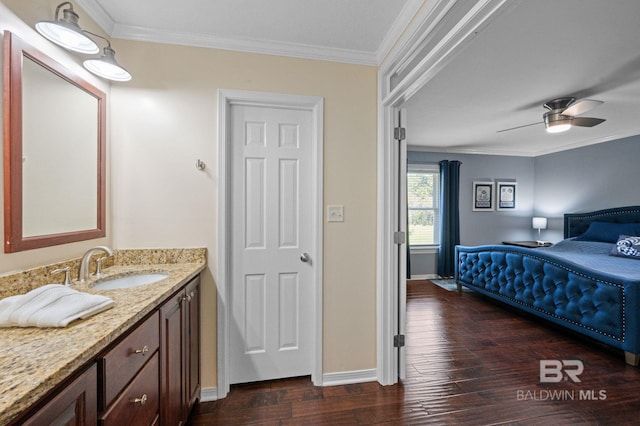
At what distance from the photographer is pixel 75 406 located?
0.75m

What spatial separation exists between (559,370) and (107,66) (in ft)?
12.7

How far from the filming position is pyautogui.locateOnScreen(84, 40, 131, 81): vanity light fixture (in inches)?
58.7

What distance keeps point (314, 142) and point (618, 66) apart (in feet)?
8.65

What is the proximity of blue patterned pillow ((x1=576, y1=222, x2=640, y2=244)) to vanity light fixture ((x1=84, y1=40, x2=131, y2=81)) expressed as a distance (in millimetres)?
6040

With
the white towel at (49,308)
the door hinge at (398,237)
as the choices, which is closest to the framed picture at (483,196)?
the door hinge at (398,237)

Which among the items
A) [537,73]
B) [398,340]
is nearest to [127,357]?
[398,340]

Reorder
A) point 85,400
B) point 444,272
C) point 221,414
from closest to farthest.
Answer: point 85,400 < point 221,414 < point 444,272

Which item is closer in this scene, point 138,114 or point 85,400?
point 85,400

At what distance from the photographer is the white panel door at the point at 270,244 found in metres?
2.04

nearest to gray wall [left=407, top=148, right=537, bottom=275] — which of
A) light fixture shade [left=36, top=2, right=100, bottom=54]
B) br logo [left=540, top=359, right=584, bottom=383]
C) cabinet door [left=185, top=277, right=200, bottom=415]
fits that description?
br logo [left=540, top=359, right=584, bottom=383]

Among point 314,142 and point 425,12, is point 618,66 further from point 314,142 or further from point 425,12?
point 314,142

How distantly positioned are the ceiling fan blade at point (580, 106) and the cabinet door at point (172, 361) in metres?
3.79

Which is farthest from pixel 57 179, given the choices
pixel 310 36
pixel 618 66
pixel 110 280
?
pixel 618 66

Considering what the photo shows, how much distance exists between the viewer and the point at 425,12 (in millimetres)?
1500
